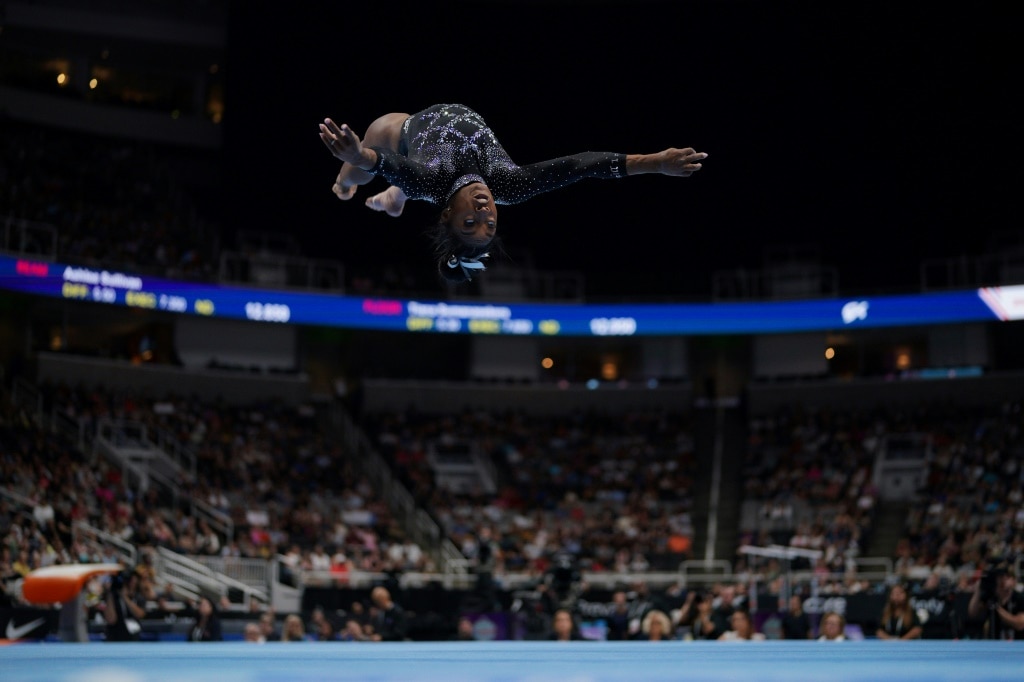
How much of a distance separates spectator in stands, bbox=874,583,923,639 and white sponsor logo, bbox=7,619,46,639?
9288mm

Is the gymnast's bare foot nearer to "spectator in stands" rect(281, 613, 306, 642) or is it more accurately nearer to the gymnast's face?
the gymnast's face

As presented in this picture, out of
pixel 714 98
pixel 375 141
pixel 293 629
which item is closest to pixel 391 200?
pixel 375 141

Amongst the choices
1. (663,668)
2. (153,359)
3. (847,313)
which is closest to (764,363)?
(847,313)

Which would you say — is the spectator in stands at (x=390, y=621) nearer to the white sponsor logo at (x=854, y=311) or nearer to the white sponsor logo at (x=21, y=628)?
the white sponsor logo at (x=21, y=628)

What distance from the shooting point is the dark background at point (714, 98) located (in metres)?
26.2

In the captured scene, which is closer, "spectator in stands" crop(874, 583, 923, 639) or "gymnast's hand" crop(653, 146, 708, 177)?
"gymnast's hand" crop(653, 146, 708, 177)

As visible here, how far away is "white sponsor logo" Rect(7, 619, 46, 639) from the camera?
12.7 m

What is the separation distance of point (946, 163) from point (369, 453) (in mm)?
15765

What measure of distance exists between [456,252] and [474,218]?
0.74 ft

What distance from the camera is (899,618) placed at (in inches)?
448

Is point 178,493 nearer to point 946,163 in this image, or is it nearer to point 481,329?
point 481,329

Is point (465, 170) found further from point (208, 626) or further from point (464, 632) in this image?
point (464, 632)

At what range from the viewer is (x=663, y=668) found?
4801mm

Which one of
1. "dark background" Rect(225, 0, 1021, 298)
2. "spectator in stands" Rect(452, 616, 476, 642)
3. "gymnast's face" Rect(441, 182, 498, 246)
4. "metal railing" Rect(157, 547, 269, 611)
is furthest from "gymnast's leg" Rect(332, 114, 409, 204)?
"dark background" Rect(225, 0, 1021, 298)
